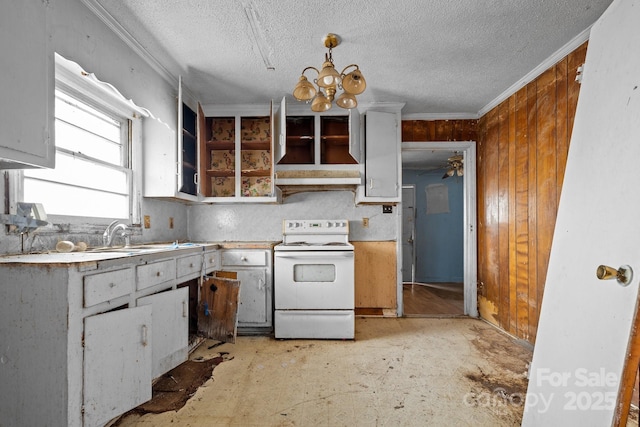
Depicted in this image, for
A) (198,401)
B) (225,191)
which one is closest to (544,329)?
(198,401)

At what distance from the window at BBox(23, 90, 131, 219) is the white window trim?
40 mm

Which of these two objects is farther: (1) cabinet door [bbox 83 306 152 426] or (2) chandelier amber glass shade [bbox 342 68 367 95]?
(2) chandelier amber glass shade [bbox 342 68 367 95]

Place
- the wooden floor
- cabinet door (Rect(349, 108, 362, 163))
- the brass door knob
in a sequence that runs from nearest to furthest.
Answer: the brass door knob, cabinet door (Rect(349, 108, 362, 163)), the wooden floor

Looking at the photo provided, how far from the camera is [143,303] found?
71.2 inches

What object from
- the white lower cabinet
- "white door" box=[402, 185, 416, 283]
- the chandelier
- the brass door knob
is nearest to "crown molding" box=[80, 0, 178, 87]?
the chandelier

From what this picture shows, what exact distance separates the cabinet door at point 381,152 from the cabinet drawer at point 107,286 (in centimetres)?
227

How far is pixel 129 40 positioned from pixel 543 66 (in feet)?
9.95

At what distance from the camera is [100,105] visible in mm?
2281

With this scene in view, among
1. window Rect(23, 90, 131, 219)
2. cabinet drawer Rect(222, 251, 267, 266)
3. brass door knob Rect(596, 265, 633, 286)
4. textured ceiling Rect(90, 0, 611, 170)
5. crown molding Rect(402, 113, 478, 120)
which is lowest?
cabinet drawer Rect(222, 251, 267, 266)

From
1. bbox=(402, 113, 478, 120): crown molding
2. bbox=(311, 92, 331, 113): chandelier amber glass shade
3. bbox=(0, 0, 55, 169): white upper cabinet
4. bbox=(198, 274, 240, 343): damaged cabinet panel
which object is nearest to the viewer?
bbox=(0, 0, 55, 169): white upper cabinet

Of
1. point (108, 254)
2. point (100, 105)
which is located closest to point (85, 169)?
point (100, 105)

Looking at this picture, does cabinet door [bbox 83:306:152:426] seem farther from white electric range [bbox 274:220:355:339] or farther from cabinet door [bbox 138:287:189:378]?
white electric range [bbox 274:220:355:339]

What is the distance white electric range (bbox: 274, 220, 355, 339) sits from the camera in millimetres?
2732

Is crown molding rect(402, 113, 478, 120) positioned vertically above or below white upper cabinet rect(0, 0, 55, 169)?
above
